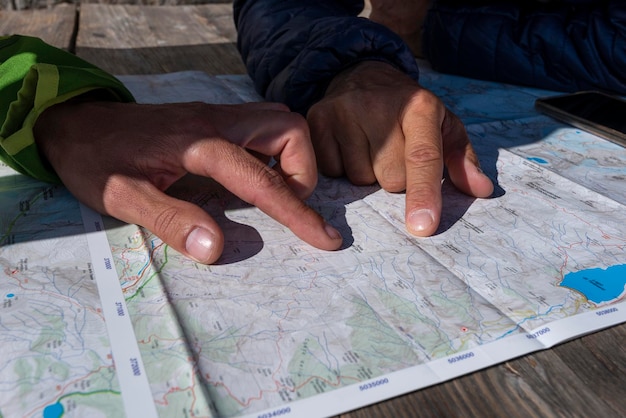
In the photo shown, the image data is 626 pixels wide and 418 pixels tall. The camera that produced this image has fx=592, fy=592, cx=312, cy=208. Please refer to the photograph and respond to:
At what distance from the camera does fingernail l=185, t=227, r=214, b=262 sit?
0.77 m

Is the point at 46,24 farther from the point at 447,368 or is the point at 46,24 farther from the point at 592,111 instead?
the point at 447,368

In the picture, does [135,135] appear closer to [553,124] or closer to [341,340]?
[341,340]

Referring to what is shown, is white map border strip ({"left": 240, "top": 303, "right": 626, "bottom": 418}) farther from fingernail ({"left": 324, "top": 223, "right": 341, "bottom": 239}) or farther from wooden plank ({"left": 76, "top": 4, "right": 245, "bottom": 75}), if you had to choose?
wooden plank ({"left": 76, "top": 4, "right": 245, "bottom": 75})

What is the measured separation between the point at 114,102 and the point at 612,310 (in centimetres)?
84

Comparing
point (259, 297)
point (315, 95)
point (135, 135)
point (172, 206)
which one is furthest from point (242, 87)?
point (259, 297)

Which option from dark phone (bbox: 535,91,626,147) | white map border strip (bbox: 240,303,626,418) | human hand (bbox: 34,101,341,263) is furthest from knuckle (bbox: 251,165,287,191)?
dark phone (bbox: 535,91,626,147)

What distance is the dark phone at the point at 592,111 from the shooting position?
1.30m

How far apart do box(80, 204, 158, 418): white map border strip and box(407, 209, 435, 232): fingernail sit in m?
0.43

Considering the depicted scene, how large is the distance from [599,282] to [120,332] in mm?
609

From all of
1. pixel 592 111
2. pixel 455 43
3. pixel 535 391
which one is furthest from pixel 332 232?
pixel 455 43

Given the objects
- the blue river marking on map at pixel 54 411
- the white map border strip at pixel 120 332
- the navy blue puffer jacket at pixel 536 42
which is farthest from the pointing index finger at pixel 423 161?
the navy blue puffer jacket at pixel 536 42

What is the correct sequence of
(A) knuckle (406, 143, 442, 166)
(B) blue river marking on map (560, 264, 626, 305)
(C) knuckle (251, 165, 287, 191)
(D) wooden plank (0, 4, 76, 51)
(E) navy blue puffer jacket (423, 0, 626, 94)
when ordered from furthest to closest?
(D) wooden plank (0, 4, 76, 51), (E) navy blue puffer jacket (423, 0, 626, 94), (A) knuckle (406, 143, 442, 166), (C) knuckle (251, 165, 287, 191), (B) blue river marking on map (560, 264, 626, 305)

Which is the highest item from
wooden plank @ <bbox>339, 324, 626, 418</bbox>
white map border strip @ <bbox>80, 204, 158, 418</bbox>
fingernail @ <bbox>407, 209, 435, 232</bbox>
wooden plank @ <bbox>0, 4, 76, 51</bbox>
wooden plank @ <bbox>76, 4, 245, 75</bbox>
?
wooden plank @ <bbox>339, 324, 626, 418</bbox>

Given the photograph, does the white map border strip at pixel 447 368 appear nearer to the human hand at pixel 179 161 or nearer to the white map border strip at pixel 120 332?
the white map border strip at pixel 120 332
